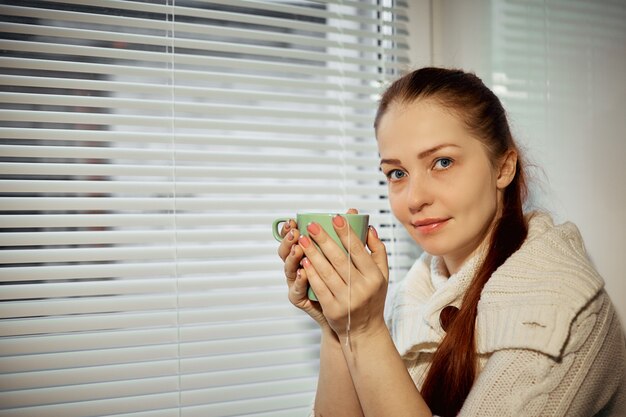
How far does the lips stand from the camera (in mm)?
945

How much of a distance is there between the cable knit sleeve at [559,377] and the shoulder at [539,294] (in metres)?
0.02

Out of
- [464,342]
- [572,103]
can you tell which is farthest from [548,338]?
[572,103]

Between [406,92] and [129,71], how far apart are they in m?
0.64

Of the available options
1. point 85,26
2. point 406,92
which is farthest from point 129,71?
point 406,92

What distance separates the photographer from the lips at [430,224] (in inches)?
37.2

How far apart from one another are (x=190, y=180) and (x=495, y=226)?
0.76 m

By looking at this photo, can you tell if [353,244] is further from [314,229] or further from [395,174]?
[395,174]

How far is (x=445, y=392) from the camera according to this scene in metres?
0.90

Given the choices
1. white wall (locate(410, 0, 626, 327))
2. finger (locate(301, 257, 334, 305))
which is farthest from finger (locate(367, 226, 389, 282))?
white wall (locate(410, 0, 626, 327))

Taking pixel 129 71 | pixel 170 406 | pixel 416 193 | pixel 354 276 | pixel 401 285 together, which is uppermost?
pixel 129 71

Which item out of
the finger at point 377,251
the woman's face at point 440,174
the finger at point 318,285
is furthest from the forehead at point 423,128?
the finger at point 318,285

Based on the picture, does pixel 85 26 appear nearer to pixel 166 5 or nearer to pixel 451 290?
pixel 166 5

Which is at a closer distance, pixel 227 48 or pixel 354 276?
pixel 354 276

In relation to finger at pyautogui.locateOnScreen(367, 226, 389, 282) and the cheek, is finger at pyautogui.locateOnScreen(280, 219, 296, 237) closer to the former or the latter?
finger at pyautogui.locateOnScreen(367, 226, 389, 282)
